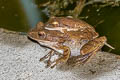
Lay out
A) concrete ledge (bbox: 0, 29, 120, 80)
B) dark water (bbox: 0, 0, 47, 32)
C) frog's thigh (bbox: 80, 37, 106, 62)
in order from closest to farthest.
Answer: concrete ledge (bbox: 0, 29, 120, 80) < frog's thigh (bbox: 80, 37, 106, 62) < dark water (bbox: 0, 0, 47, 32)

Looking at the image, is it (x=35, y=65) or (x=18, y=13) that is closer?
(x=35, y=65)

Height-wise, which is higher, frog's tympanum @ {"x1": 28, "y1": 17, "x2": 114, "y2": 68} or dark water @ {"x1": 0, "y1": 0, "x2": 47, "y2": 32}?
dark water @ {"x1": 0, "y1": 0, "x2": 47, "y2": 32}

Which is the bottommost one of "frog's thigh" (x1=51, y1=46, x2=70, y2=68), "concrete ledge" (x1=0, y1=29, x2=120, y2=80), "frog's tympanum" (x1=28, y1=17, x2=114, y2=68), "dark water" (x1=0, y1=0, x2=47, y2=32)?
"concrete ledge" (x1=0, y1=29, x2=120, y2=80)

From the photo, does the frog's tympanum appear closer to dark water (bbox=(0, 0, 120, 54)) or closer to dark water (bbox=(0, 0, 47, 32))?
dark water (bbox=(0, 0, 120, 54))

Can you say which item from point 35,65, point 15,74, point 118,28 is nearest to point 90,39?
point 35,65

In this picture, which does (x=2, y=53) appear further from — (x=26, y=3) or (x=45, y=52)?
(x=26, y=3)

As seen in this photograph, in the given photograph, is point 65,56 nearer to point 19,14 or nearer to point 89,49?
point 89,49

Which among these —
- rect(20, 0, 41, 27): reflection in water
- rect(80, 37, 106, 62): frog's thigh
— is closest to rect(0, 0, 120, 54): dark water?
rect(20, 0, 41, 27): reflection in water
